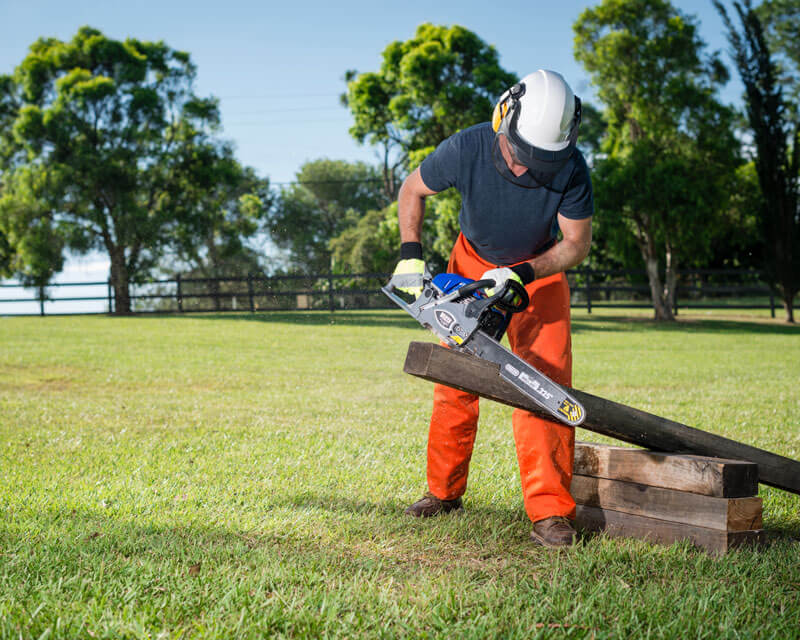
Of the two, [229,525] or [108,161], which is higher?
[108,161]

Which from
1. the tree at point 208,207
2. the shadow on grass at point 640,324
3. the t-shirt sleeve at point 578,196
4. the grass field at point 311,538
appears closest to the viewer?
the grass field at point 311,538

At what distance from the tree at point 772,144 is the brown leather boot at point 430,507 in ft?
78.1

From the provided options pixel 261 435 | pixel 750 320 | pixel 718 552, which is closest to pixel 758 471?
pixel 718 552

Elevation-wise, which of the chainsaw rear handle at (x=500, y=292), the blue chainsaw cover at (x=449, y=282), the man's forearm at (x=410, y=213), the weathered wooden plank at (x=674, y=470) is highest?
the man's forearm at (x=410, y=213)

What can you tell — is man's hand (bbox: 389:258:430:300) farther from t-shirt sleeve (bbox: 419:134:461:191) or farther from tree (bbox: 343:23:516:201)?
tree (bbox: 343:23:516:201)

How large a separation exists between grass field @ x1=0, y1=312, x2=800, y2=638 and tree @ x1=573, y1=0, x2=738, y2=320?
53.0 ft

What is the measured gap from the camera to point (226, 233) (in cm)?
3378

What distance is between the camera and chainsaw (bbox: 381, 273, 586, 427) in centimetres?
315

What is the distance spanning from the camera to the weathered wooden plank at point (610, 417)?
128 inches

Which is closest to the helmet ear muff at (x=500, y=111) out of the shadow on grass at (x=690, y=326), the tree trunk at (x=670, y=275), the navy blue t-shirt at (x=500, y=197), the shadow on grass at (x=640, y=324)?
the navy blue t-shirt at (x=500, y=197)

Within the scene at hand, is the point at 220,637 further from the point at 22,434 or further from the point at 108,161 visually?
the point at 108,161

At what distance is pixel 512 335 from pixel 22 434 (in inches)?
185

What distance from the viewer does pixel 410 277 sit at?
341 cm

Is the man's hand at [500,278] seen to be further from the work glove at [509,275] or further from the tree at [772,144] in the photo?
the tree at [772,144]
